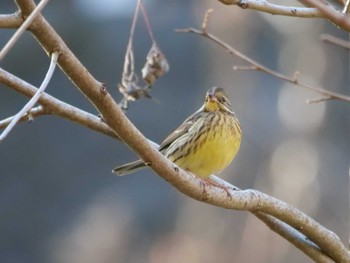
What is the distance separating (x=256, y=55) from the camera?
545 inches

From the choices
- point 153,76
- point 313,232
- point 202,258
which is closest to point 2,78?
point 153,76

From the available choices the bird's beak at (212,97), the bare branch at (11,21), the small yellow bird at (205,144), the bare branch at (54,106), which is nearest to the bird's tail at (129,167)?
the small yellow bird at (205,144)

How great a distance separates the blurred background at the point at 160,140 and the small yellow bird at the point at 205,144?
5.27 metres

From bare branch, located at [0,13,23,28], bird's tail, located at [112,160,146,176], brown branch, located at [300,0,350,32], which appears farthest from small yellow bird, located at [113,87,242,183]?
brown branch, located at [300,0,350,32]

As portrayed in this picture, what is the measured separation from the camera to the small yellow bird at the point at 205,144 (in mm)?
5672

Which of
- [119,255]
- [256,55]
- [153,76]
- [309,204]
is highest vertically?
[153,76]

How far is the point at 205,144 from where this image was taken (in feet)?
18.9

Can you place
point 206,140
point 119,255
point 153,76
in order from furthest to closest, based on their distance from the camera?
1. point 119,255
2. point 206,140
3. point 153,76

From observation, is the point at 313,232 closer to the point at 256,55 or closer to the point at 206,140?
the point at 206,140

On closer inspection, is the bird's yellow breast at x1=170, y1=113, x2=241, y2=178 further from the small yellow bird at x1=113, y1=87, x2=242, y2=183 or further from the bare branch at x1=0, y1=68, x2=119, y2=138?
the bare branch at x1=0, y1=68, x2=119, y2=138

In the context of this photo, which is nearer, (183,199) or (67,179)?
(183,199)

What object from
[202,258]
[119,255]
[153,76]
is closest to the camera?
[153,76]

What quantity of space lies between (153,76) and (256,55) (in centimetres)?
907

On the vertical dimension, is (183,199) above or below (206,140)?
below
